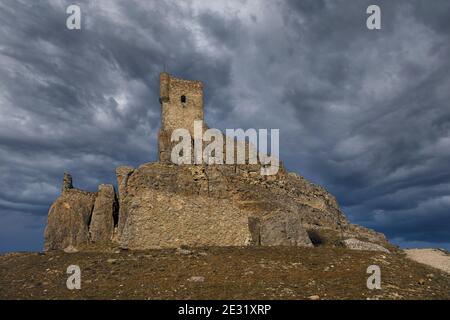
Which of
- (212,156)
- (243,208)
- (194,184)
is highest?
(212,156)

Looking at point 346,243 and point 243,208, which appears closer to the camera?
point 243,208

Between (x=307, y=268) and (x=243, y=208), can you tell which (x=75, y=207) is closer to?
(x=243, y=208)

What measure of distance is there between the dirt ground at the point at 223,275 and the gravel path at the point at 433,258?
5556mm

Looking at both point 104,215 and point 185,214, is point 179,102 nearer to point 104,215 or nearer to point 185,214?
point 104,215

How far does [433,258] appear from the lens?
24.9 meters

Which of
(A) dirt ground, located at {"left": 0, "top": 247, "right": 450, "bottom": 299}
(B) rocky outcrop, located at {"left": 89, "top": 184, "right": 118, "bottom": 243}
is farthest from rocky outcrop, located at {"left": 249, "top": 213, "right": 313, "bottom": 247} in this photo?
(B) rocky outcrop, located at {"left": 89, "top": 184, "right": 118, "bottom": 243}

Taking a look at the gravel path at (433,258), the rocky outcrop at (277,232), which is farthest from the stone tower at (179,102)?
the gravel path at (433,258)

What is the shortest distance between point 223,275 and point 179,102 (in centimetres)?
2980

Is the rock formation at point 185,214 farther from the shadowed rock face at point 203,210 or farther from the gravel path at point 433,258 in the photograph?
the gravel path at point 433,258

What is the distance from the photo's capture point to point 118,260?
17.1 metres

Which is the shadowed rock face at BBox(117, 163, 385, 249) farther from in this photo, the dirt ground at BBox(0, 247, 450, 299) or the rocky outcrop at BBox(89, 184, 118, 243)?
the rocky outcrop at BBox(89, 184, 118, 243)
